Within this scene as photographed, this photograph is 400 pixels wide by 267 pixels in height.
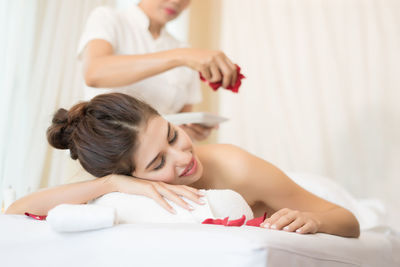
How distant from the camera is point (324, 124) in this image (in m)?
3.22

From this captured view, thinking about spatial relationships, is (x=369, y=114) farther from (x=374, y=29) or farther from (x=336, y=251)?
(x=336, y=251)

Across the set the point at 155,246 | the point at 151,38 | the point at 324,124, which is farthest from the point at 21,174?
the point at 324,124

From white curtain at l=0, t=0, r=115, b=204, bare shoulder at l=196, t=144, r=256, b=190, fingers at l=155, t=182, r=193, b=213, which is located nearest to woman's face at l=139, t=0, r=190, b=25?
white curtain at l=0, t=0, r=115, b=204

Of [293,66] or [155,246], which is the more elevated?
[293,66]

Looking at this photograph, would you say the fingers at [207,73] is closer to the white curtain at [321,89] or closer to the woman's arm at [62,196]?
the woman's arm at [62,196]

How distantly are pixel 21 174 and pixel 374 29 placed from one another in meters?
2.28

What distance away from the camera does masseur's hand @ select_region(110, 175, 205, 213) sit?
46.7 inches

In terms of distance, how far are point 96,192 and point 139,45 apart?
1117 millimetres

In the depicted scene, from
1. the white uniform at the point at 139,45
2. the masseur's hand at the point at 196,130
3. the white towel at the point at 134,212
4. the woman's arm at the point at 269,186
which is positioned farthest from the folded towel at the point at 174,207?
the white uniform at the point at 139,45

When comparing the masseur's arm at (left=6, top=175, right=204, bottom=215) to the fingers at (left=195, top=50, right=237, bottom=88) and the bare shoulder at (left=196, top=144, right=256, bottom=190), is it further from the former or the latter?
the fingers at (left=195, top=50, right=237, bottom=88)

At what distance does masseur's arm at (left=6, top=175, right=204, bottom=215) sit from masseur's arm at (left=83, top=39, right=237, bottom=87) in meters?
0.39

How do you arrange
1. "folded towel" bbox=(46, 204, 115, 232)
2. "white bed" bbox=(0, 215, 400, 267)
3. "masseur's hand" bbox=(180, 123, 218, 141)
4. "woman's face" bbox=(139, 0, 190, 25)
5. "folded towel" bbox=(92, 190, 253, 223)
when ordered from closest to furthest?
1. "white bed" bbox=(0, 215, 400, 267)
2. "folded towel" bbox=(46, 204, 115, 232)
3. "folded towel" bbox=(92, 190, 253, 223)
4. "masseur's hand" bbox=(180, 123, 218, 141)
5. "woman's face" bbox=(139, 0, 190, 25)

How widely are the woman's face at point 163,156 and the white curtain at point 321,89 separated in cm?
202

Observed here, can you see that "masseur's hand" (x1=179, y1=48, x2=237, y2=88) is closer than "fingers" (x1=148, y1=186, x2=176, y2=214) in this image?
No
